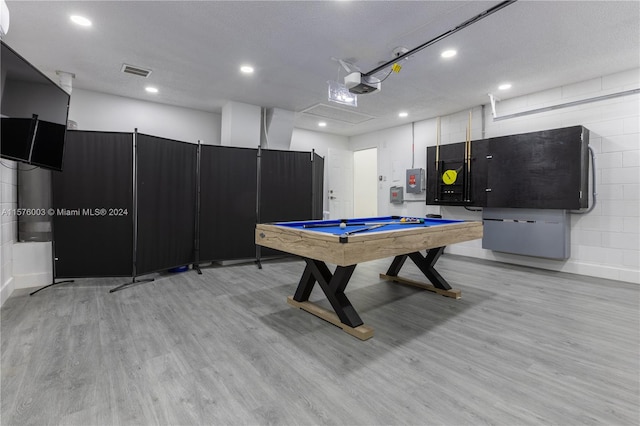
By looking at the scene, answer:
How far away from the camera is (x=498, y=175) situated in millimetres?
4742

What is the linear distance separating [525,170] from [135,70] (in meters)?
5.78

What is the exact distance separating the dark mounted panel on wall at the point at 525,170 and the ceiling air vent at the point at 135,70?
495 cm

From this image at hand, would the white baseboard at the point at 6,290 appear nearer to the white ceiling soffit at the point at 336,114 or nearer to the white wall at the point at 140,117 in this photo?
Result: the white wall at the point at 140,117

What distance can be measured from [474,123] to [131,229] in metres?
5.83

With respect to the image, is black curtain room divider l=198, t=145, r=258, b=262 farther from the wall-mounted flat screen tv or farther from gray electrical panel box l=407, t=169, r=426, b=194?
gray electrical panel box l=407, t=169, r=426, b=194

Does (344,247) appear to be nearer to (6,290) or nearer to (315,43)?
(315,43)

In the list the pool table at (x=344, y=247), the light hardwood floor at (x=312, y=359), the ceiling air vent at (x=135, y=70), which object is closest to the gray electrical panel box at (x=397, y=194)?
the pool table at (x=344, y=247)

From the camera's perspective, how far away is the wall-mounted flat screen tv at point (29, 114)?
2184 mm

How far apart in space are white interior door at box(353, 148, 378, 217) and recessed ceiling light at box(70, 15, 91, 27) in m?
6.69

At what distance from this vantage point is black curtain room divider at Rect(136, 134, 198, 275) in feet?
12.1

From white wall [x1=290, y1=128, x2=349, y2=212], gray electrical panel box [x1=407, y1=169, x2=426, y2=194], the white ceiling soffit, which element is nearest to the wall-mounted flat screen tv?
the white ceiling soffit

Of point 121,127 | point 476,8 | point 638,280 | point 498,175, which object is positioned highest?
point 476,8

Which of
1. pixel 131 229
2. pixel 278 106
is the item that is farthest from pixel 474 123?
pixel 131 229

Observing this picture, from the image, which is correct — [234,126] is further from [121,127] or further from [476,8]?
[476,8]
